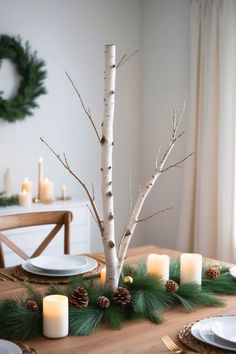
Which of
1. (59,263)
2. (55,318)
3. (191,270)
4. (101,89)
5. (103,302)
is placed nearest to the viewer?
(55,318)

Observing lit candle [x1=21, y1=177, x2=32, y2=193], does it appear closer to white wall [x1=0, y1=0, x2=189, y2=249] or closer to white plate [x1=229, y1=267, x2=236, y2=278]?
white wall [x1=0, y1=0, x2=189, y2=249]

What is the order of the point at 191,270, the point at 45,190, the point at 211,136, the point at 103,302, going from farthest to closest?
the point at 211,136 → the point at 45,190 → the point at 191,270 → the point at 103,302

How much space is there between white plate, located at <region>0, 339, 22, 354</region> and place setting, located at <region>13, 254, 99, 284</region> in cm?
55

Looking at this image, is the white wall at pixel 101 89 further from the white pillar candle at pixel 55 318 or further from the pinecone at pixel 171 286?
the white pillar candle at pixel 55 318

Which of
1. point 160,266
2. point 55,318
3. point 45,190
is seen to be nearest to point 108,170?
point 160,266

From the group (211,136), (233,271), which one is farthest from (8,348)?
(211,136)

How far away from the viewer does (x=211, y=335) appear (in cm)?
131

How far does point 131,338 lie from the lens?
1.32 m

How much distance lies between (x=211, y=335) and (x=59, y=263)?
0.78 m

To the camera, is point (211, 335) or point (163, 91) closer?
point (211, 335)

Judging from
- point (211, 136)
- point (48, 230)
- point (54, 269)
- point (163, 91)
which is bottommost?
point (48, 230)

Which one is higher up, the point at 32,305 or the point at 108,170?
the point at 108,170

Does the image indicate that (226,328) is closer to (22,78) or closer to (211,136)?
(211,136)

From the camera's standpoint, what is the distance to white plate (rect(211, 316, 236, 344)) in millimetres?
1275
